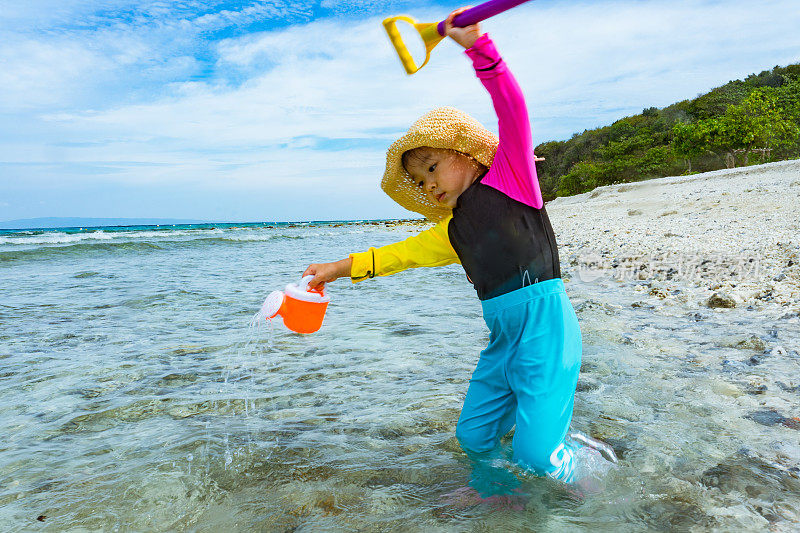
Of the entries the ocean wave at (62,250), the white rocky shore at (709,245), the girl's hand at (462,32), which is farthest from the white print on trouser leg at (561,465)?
the ocean wave at (62,250)

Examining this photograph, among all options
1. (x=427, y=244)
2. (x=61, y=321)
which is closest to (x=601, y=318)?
(x=427, y=244)

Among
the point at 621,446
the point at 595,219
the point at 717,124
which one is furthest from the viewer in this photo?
the point at 717,124

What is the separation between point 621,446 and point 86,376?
3928mm

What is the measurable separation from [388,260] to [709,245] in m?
6.49

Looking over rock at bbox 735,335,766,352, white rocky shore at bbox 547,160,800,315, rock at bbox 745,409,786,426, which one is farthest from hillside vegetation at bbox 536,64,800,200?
rock at bbox 745,409,786,426

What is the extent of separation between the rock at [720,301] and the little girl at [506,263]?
347 cm

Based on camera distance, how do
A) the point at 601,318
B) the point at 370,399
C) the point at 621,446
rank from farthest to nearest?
the point at 601,318 → the point at 370,399 → the point at 621,446

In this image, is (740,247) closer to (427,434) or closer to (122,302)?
(427,434)

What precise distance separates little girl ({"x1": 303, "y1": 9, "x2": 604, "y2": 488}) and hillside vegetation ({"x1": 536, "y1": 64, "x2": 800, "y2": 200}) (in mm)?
30949

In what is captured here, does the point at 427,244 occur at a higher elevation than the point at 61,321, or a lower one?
higher

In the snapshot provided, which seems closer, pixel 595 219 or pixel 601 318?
pixel 601 318

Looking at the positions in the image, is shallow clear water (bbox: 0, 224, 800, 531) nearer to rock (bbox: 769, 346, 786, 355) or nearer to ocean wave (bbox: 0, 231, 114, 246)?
rock (bbox: 769, 346, 786, 355)

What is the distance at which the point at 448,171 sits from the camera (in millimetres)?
2514

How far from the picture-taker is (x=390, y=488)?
7.72 feet
